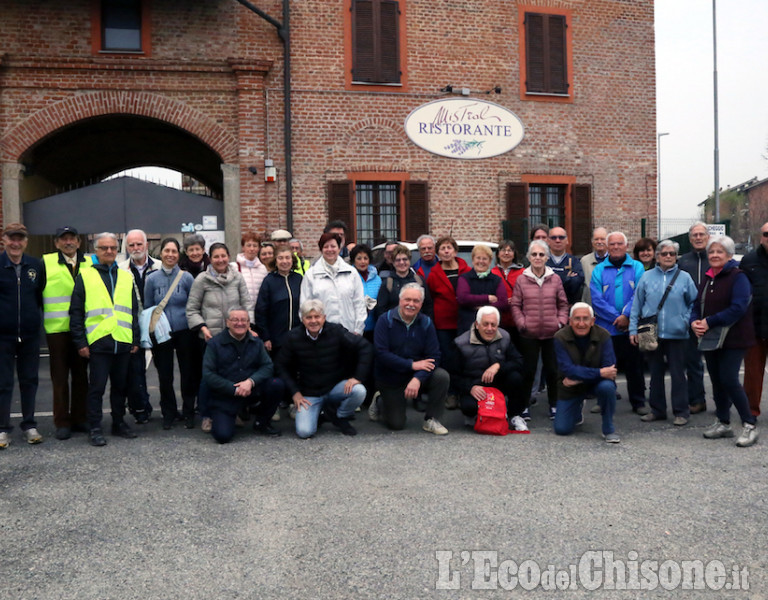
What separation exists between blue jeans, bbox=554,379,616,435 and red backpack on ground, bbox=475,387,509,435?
1.64 feet

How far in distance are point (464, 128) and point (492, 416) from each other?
10079 millimetres

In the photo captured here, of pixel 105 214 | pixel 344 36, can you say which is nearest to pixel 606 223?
pixel 344 36

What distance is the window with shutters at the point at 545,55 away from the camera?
15.8 meters

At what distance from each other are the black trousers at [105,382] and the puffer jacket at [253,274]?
1435 mm

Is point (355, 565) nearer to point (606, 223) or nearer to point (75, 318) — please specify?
point (75, 318)

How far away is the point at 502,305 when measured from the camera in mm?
7422

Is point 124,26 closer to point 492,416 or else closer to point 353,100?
point 353,100

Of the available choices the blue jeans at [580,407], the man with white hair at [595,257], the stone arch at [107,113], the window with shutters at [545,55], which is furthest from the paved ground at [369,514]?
the window with shutters at [545,55]

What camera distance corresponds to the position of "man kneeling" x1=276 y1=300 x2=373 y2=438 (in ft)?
22.2

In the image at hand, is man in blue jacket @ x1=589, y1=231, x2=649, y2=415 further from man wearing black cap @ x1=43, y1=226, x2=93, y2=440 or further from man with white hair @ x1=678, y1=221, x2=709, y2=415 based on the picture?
man wearing black cap @ x1=43, y1=226, x2=93, y2=440

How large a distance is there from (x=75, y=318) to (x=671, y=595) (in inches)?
209

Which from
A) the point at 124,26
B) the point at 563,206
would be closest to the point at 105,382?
the point at 124,26

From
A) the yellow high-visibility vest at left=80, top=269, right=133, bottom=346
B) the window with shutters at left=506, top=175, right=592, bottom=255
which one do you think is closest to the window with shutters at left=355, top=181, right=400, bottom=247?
the window with shutters at left=506, top=175, right=592, bottom=255

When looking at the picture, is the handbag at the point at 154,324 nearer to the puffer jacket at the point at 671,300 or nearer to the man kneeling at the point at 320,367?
the man kneeling at the point at 320,367
